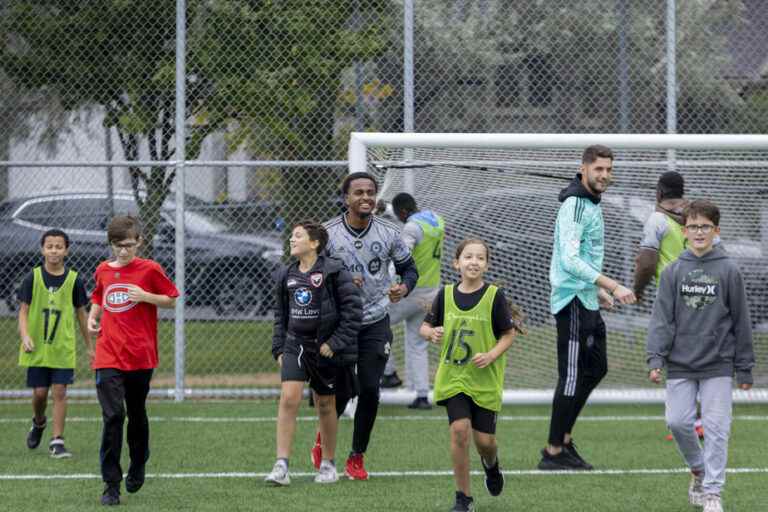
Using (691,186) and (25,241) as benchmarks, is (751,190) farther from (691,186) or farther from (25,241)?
(25,241)

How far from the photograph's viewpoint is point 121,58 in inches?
452

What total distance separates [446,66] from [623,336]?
2.87 meters

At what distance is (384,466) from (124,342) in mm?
2080

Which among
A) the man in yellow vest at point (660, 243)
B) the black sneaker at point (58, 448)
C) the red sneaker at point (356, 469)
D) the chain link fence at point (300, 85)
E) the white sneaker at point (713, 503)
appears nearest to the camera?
the white sneaker at point (713, 503)

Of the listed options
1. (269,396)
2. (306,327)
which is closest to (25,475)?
(306,327)

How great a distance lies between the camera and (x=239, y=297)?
1215cm

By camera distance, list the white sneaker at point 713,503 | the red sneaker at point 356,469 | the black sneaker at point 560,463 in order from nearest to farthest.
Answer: the white sneaker at point 713,503
the red sneaker at point 356,469
the black sneaker at point 560,463

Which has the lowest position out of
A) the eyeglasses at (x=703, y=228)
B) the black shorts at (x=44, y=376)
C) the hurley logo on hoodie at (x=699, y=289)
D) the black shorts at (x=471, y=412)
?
the black shorts at (x=44, y=376)

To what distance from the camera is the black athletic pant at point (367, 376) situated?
296 inches

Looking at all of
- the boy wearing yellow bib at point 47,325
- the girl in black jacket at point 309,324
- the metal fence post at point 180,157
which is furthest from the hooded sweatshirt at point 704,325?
the metal fence post at point 180,157

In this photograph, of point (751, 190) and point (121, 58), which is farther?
point (121, 58)

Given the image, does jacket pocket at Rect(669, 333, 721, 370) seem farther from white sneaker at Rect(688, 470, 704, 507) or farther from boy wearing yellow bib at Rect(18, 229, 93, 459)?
boy wearing yellow bib at Rect(18, 229, 93, 459)

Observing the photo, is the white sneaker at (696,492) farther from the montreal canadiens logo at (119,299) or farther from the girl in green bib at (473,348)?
the montreal canadiens logo at (119,299)

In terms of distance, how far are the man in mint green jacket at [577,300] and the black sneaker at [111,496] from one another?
2.67 m
